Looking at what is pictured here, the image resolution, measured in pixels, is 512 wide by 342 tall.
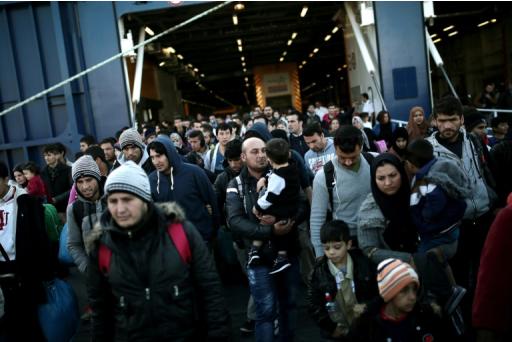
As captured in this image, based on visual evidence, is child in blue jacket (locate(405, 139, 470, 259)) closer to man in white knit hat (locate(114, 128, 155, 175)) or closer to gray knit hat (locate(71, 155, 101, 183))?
gray knit hat (locate(71, 155, 101, 183))

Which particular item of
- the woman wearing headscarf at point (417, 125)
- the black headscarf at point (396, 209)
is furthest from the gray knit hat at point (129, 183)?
the woman wearing headscarf at point (417, 125)

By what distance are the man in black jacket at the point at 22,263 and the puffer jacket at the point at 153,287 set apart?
1407 mm

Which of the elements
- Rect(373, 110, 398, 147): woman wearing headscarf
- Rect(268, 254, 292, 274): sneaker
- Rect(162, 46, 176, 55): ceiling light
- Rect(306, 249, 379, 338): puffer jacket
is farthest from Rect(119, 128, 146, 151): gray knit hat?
Rect(162, 46, 176, 55): ceiling light

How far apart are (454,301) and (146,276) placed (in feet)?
6.63

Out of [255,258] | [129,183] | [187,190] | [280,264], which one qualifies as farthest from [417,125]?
[129,183]

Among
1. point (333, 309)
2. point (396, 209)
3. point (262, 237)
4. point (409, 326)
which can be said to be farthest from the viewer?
point (262, 237)

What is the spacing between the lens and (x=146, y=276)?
2750mm

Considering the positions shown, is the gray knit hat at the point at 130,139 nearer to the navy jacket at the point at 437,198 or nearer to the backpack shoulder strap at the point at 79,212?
the backpack shoulder strap at the point at 79,212

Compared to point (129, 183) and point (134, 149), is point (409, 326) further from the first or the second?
point (134, 149)

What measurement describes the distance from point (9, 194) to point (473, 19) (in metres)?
21.6

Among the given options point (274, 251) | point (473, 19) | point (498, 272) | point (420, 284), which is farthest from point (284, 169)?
point (473, 19)

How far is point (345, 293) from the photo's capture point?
11.5 feet

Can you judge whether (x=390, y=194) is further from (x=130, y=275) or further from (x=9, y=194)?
(x=9, y=194)

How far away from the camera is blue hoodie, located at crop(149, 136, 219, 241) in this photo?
4.93 m
